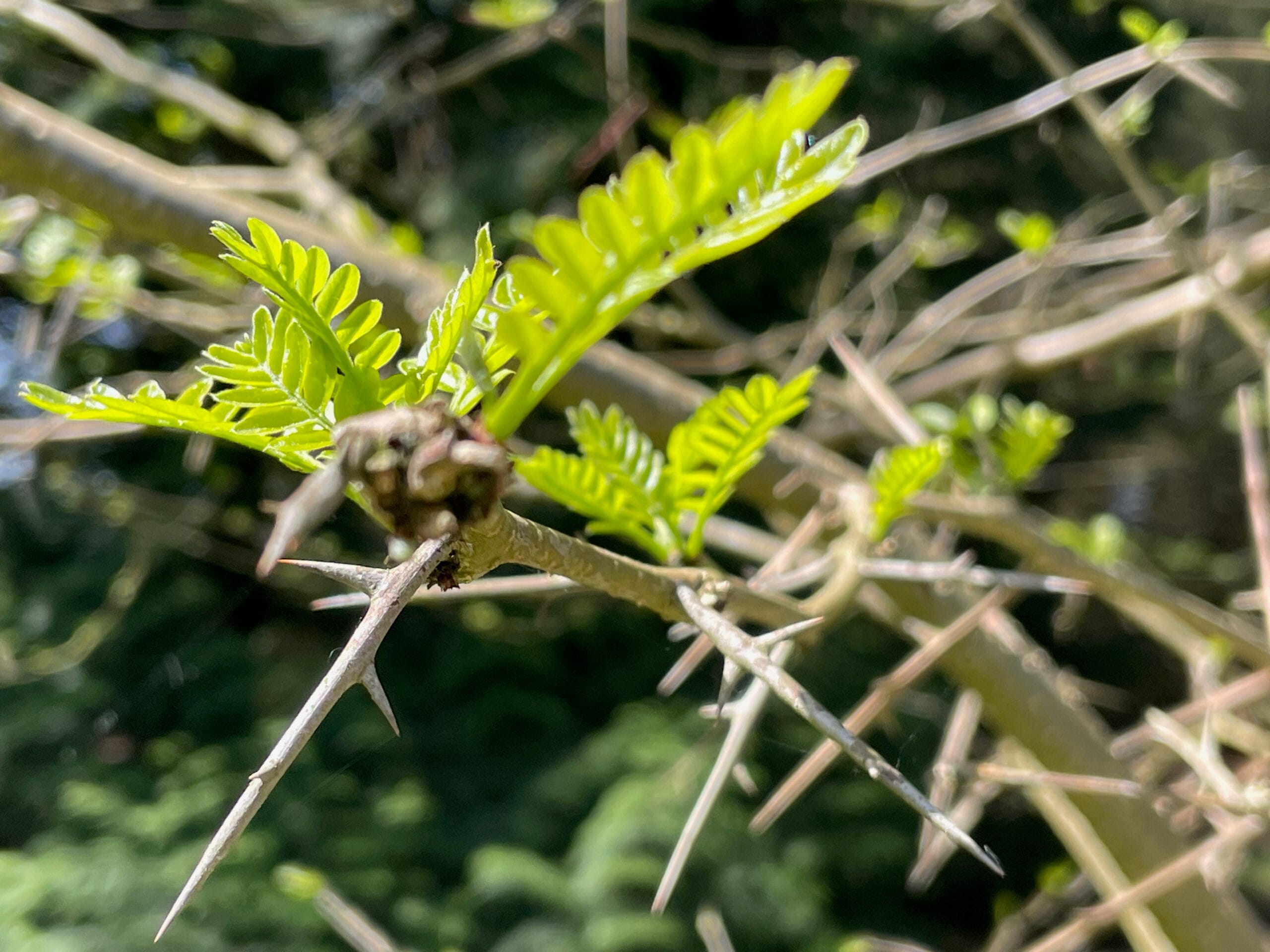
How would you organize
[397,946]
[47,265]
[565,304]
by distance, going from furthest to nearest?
1. [397,946]
2. [47,265]
3. [565,304]

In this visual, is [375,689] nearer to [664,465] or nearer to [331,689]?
[331,689]

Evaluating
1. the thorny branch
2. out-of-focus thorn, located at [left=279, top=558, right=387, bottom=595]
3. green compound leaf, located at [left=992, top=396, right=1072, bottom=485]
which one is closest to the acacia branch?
the thorny branch

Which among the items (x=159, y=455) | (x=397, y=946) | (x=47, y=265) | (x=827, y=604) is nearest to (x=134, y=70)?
(x=47, y=265)

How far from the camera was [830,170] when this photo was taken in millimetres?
222

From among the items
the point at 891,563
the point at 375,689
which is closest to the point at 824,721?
the point at 375,689

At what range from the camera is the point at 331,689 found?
0.76ft

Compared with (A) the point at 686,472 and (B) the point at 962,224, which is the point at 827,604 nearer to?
(A) the point at 686,472

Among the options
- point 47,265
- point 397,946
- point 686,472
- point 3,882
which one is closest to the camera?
point 686,472

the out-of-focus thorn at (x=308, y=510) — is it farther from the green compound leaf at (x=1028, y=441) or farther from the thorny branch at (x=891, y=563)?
the green compound leaf at (x=1028, y=441)

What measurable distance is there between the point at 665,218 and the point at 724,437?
187mm

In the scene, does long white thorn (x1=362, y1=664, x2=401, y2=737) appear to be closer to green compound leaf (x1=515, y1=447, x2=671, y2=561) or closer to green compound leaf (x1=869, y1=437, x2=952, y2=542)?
green compound leaf (x1=515, y1=447, x2=671, y2=561)

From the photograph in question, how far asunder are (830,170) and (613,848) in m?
1.56

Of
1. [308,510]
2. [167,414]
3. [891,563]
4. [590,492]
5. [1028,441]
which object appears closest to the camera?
[308,510]

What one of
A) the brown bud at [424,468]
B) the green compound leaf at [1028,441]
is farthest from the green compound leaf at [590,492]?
the green compound leaf at [1028,441]
